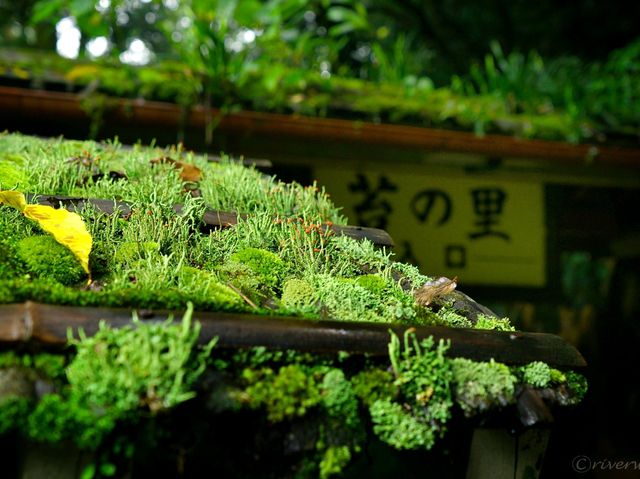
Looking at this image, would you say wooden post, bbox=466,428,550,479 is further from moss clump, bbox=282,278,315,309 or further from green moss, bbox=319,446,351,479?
moss clump, bbox=282,278,315,309

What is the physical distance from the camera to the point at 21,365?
146 cm

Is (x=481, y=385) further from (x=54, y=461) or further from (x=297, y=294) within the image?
(x=54, y=461)

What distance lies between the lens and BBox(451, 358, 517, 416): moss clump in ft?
5.83

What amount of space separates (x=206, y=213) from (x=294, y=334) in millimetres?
1219

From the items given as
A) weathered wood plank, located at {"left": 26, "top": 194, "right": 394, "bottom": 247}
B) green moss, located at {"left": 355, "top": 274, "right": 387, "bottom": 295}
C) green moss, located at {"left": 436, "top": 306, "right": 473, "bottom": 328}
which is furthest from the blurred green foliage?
green moss, located at {"left": 436, "top": 306, "right": 473, "bottom": 328}

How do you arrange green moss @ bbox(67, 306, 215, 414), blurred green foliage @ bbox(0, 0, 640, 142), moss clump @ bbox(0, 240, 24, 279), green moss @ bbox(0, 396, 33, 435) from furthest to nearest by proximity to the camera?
blurred green foliage @ bbox(0, 0, 640, 142) < moss clump @ bbox(0, 240, 24, 279) < green moss @ bbox(67, 306, 215, 414) < green moss @ bbox(0, 396, 33, 435)

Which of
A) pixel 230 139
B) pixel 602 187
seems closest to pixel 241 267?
pixel 230 139

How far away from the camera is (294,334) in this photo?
67.7 inches

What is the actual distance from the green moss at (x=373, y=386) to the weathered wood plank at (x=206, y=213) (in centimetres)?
109

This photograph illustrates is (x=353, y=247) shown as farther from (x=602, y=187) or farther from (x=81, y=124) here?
(x=602, y=187)

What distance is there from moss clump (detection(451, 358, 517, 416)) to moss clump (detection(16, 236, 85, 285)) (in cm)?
132

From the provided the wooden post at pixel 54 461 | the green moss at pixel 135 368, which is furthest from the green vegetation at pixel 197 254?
the wooden post at pixel 54 461

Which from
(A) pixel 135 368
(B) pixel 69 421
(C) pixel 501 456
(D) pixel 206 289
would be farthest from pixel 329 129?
(B) pixel 69 421

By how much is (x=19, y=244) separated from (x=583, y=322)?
8.32 metres
